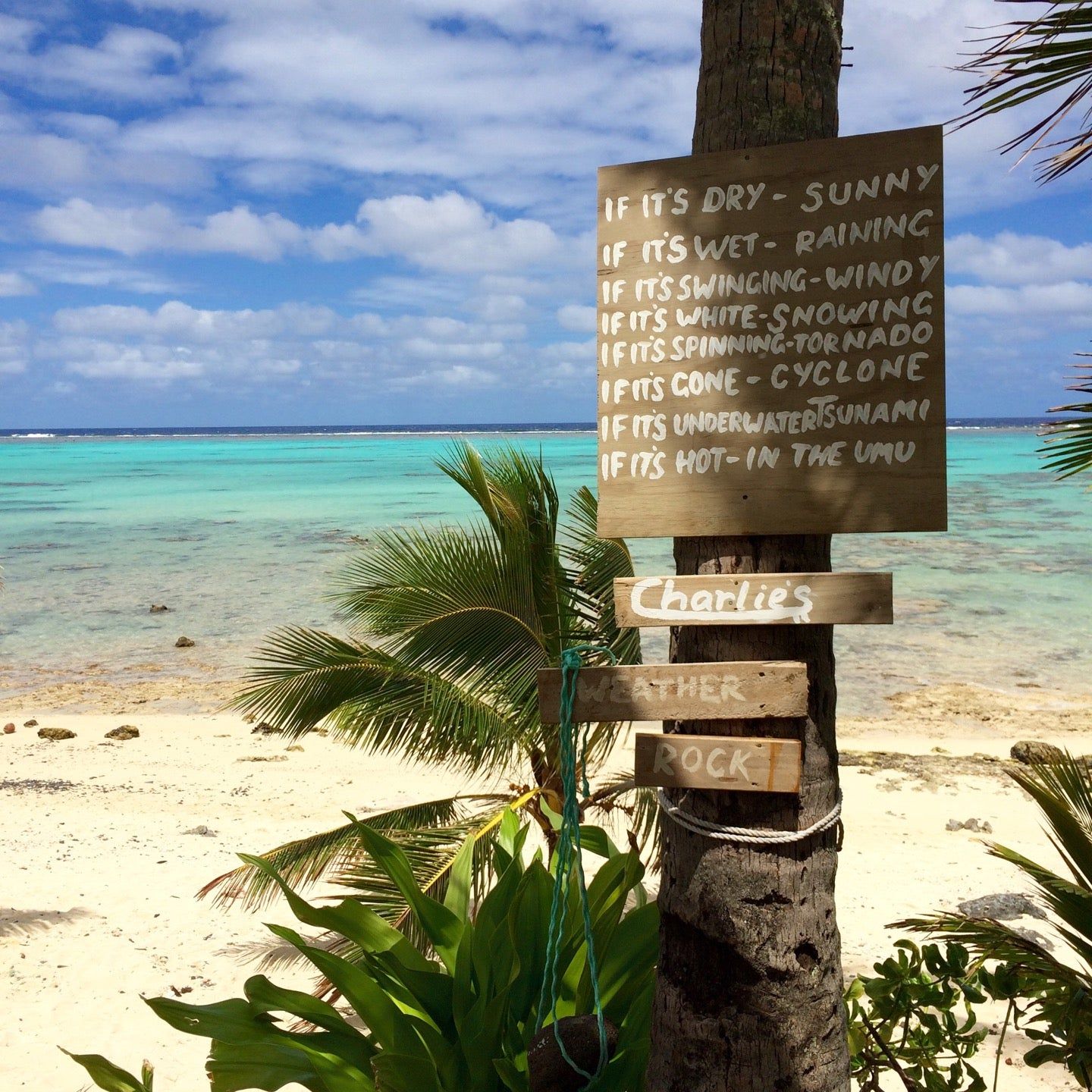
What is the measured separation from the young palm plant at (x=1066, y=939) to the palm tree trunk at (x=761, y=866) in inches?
26.0

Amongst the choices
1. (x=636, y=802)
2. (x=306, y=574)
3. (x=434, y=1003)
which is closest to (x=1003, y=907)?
(x=636, y=802)

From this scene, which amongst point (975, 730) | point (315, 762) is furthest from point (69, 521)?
point (975, 730)

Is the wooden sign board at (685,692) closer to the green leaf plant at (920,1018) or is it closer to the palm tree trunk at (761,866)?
the palm tree trunk at (761,866)

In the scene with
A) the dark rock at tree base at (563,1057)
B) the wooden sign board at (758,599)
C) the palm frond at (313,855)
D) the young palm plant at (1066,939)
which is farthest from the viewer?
the palm frond at (313,855)

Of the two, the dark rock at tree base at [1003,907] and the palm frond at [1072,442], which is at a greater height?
the palm frond at [1072,442]

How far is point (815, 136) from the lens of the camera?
2371mm

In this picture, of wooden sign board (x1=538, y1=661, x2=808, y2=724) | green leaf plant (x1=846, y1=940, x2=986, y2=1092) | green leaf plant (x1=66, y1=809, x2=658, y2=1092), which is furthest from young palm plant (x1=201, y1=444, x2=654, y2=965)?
wooden sign board (x1=538, y1=661, x2=808, y2=724)

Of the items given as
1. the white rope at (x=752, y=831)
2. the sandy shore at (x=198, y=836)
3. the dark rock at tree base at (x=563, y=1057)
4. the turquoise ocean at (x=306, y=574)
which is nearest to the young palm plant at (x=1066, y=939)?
the white rope at (x=752, y=831)

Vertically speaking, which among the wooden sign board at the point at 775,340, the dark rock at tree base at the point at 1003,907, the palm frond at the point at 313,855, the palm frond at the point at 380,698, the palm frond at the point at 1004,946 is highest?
the wooden sign board at the point at 775,340

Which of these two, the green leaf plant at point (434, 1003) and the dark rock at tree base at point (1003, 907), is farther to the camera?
the dark rock at tree base at point (1003, 907)

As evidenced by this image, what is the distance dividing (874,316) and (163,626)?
15.1 m

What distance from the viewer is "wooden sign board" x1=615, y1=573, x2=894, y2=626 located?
220cm

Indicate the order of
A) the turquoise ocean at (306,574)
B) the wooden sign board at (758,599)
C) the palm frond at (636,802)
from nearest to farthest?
the wooden sign board at (758,599) → the palm frond at (636,802) → the turquoise ocean at (306,574)

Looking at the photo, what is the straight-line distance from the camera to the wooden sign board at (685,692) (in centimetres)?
225
